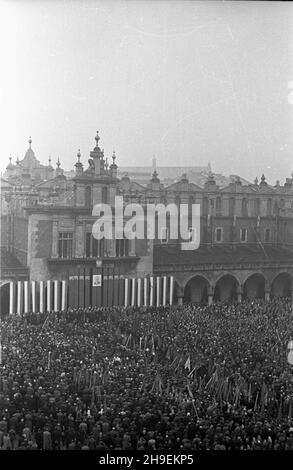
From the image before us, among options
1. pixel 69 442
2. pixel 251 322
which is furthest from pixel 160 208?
pixel 69 442

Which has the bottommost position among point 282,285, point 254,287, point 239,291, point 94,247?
point 239,291

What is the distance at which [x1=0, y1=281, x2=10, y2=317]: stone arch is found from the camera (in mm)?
17984

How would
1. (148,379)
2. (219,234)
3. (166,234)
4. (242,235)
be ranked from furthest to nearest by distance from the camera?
(242,235), (219,234), (166,234), (148,379)

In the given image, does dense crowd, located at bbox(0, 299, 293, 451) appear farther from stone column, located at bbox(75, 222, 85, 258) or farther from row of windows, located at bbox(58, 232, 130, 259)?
stone column, located at bbox(75, 222, 85, 258)

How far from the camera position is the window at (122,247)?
64.4ft

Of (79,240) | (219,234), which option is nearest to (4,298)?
(79,240)

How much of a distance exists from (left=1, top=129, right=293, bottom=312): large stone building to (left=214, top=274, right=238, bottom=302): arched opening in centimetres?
4

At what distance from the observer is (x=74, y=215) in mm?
19641

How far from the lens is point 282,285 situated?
2283 cm

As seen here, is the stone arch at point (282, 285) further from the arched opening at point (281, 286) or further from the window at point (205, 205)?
the window at point (205, 205)

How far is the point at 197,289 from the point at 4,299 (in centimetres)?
742

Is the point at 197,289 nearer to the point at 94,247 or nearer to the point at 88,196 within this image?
the point at 94,247

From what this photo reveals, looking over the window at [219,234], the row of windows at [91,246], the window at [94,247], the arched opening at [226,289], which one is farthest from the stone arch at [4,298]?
the arched opening at [226,289]

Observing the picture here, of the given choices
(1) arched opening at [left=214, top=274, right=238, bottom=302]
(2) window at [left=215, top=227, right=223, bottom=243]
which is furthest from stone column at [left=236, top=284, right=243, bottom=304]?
(2) window at [left=215, top=227, right=223, bottom=243]
